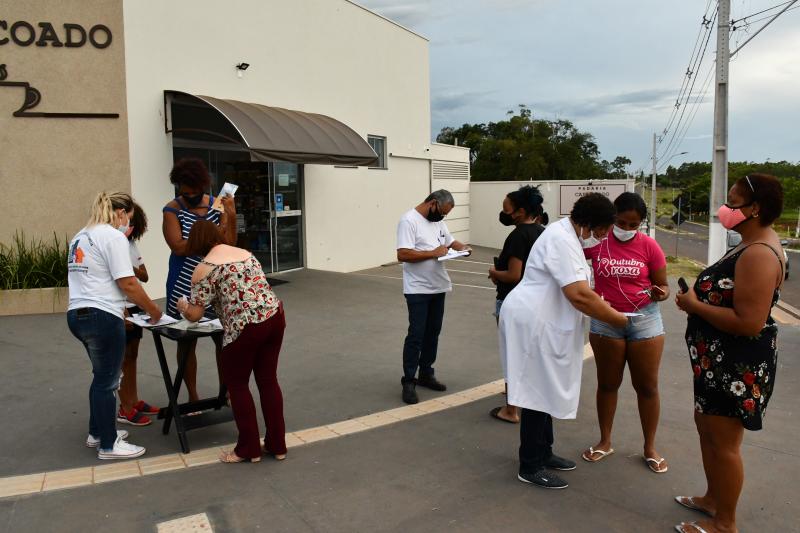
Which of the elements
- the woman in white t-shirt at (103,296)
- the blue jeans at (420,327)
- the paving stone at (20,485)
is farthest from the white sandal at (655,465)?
the paving stone at (20,485)

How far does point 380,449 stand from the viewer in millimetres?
4445

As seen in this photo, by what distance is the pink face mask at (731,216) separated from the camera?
10.4 ft

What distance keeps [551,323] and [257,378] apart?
189cm

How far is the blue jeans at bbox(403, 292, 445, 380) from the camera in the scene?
5.43 meters

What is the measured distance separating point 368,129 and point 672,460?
495 inches

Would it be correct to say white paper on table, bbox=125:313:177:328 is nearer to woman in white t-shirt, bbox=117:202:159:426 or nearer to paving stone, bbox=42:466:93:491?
woman in white t-shirt, bbox=117:202:159:426

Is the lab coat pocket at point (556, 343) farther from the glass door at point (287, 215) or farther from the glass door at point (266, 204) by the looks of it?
the glass door at point (287, 215)

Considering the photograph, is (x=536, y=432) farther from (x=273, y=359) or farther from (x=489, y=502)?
(x=273, y=359)

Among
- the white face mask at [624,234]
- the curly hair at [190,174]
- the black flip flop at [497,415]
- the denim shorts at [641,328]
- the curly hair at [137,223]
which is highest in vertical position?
the curly hair at [190,174]

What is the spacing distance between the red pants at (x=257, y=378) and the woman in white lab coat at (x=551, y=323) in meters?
1.48

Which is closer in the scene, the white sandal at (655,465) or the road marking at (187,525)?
the road marking at (187,525)

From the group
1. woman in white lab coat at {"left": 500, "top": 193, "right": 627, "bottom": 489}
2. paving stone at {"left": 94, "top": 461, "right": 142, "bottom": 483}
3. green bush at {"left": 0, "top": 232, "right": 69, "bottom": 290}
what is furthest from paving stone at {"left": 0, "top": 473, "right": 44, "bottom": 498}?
green bush at {"left": 0, "top": 232, "right": 69, "bottom": 290}

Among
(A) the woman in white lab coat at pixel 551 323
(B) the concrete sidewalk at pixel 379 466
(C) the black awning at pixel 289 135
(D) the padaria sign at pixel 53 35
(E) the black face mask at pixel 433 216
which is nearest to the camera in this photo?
(B) the concrete sidewalk at pixel 379 466

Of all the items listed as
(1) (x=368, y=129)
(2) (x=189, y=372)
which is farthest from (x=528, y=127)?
(2) (x=189, y=372)
